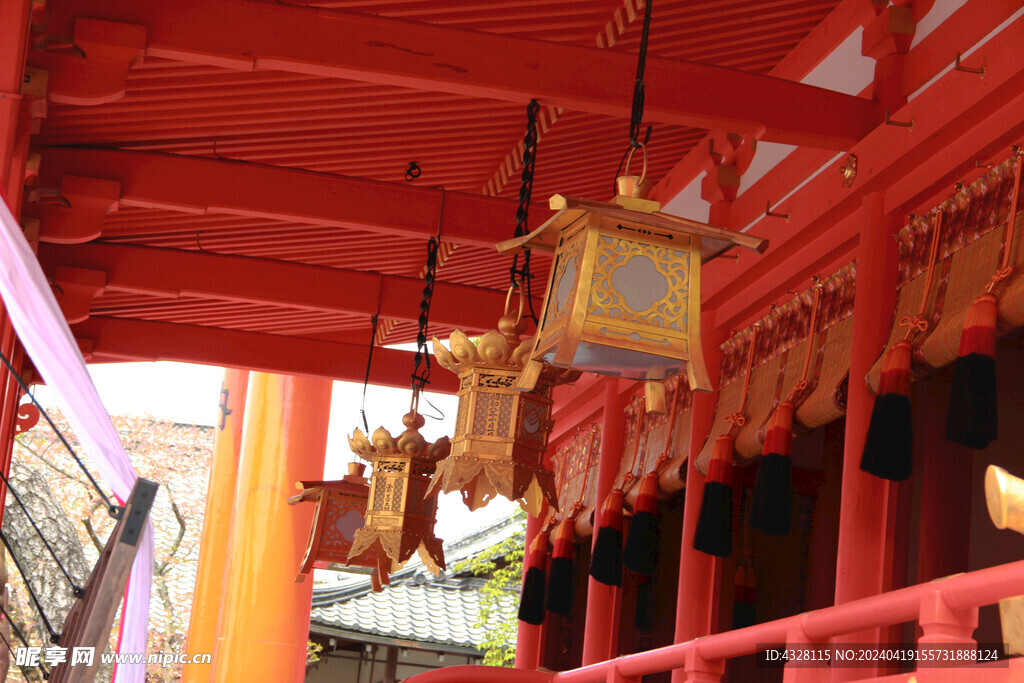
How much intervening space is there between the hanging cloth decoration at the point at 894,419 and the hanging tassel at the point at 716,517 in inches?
36.1

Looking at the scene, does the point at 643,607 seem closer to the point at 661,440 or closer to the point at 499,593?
the point at 661,440

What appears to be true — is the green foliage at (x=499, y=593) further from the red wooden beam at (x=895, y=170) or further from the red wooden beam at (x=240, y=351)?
the red wooden beam at (x=895, y=170)

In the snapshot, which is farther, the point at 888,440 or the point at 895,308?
the point at 895,308

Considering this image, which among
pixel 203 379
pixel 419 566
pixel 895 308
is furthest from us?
pixel 203 379

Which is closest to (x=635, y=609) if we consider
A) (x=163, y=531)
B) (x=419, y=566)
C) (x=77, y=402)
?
(x=77, y=402)

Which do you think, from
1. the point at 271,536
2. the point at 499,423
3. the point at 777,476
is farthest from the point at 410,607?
the point at 499,423

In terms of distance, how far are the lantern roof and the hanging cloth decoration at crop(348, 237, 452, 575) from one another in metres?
1.94

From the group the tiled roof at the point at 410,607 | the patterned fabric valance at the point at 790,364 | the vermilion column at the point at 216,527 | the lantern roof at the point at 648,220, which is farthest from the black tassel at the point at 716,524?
the tiled roof at the point at 410,607

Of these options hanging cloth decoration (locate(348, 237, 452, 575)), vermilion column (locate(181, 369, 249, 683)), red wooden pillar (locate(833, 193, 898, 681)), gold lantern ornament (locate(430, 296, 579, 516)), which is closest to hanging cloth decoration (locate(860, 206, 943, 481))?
red wooden pillar (locate(833, 193, 898, 681))

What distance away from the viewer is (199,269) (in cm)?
649

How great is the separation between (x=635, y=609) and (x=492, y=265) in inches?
82.3

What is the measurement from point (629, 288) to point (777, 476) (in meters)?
1.56

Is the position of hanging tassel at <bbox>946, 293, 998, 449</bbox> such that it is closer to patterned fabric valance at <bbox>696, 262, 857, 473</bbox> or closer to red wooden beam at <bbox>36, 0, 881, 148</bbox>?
patterned fabric valance at <bbox>696, 262, 857, 473</bbox>

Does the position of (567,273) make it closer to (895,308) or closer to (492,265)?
(895,308)
